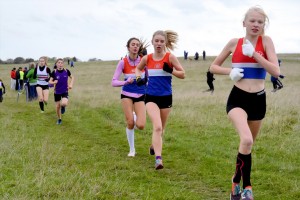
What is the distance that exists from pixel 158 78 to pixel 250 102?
2659 millimetres

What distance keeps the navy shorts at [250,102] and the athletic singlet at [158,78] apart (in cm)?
239

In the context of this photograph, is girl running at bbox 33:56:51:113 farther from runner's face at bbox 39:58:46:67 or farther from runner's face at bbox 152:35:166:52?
runner's face at bbox 152:35:166:52

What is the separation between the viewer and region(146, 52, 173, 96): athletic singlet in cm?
788

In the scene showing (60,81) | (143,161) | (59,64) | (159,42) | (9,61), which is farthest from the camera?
(9,61)

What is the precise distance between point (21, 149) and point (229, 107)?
16.6ft

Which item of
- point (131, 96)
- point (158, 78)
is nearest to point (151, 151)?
point (131, 96)

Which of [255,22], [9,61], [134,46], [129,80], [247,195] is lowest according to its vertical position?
[247,195]

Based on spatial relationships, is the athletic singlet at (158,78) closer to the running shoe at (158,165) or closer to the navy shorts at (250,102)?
the running shoe at (158,165)

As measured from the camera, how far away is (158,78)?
7895 mm

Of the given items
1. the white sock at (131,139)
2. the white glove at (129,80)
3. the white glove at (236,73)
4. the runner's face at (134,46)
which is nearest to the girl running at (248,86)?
the white glove at (236,73)

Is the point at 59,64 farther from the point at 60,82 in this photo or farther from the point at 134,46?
the point at 134,46

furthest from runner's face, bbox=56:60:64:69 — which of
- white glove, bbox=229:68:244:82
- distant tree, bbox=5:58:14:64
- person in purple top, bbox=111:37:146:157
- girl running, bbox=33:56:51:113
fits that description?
distant tree, bbox=5:58:14:64

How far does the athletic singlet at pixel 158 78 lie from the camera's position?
25.8 ft

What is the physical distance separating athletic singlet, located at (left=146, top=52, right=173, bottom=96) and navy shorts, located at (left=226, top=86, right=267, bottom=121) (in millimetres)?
2389
